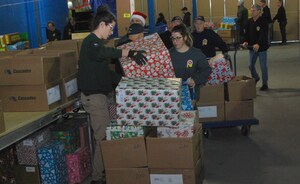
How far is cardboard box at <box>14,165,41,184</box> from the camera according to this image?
387 cm

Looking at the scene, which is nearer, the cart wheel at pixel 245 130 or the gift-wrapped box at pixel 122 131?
the gift-wrapped box at pixel 122 131

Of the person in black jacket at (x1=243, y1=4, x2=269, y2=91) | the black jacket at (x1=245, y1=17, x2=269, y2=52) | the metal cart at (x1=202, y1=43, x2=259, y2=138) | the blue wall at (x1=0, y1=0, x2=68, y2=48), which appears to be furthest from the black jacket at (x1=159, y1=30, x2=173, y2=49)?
the blue wall at (x1=0, y1=0, x2=68, y2=48)

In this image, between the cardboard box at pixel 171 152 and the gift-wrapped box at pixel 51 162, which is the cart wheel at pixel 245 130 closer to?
the cardboard box at pixel 171 152

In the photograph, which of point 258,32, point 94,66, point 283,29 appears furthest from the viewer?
point 283,29

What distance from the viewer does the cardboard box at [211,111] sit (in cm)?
519

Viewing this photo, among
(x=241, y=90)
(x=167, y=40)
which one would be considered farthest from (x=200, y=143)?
(x=167, y=40)

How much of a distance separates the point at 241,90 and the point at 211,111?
45 centimetres

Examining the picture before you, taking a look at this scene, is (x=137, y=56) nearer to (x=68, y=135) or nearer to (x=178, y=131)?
(x=178, y=131)

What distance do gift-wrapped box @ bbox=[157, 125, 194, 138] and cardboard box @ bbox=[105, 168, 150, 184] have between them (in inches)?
14.4

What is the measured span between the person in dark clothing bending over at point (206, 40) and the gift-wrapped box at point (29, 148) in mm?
2696

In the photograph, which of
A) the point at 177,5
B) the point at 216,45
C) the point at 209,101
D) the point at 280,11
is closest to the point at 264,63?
the point at 216,45

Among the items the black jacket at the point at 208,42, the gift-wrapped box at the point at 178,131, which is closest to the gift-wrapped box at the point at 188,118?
the gift-wrapped box at the point at 178,131

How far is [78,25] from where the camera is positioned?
40.8 ft

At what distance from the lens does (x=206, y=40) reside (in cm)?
570
